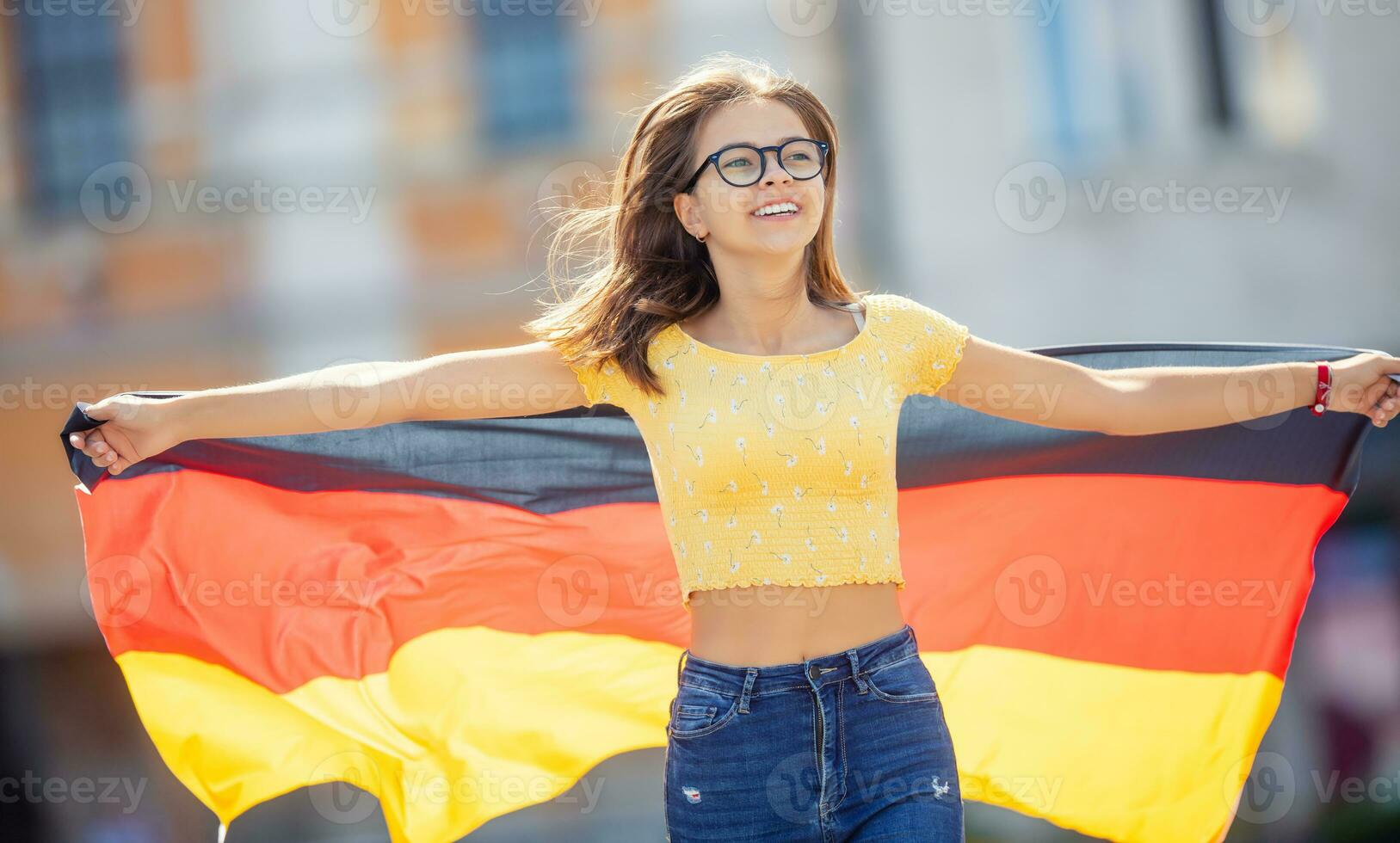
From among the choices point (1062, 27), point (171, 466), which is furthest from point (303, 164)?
point (171, 466)

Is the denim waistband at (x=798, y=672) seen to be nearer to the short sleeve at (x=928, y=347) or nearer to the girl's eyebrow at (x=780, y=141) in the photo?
the short sleeve at (x=928, y=347)

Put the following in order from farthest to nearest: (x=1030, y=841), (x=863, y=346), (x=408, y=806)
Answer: (x=1030, y=841), (x=408, y=806), (x=863, y=346)

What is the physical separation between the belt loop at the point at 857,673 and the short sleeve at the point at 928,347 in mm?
649

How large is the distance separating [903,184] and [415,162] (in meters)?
3.59

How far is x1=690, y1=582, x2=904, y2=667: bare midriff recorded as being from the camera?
9.53 ft

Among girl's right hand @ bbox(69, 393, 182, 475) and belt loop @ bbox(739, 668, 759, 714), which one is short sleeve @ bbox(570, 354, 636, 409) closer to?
belt loop @ bbox(739, 668, 759, 714)

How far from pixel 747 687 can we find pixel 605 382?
795 millimetres

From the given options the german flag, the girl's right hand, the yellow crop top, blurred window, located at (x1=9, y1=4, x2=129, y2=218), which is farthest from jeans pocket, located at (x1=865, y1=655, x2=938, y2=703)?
blurred window, located at (x1=9, y1=4, x2=129, y2=218)

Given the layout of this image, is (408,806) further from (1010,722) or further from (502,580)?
(1010,722)

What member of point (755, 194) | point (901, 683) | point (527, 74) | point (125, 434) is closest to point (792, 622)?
point (901, 683)

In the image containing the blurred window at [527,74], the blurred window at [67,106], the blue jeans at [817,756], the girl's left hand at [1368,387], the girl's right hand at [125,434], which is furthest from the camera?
the blurred window at [67,106]

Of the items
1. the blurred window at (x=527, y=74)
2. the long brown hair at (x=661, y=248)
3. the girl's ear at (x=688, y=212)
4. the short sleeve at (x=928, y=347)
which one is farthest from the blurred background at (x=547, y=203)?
the short sleeve at (x=928, y=347)

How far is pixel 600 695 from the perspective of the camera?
13.6 feet

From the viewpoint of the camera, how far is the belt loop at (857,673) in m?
2.84
